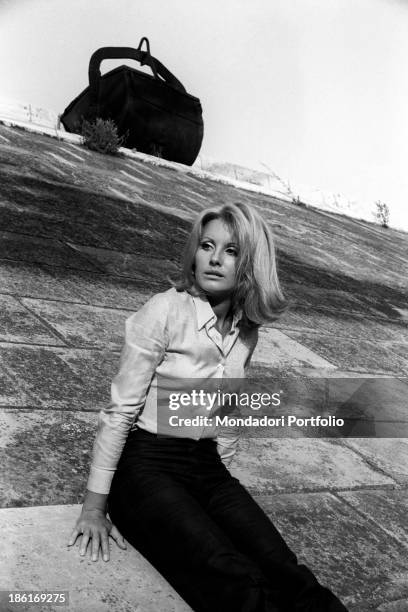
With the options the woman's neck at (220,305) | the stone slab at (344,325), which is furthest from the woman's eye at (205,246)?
the stone slab at (344,325)

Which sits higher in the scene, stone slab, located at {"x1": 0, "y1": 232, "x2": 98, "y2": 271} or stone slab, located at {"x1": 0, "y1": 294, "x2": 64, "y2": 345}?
stone slab, located at {"x1": 0, "y1": 232, "x2": 98, "y2": 271}

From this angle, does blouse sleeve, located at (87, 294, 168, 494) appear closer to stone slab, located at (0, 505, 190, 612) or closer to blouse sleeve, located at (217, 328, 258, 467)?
stone slab, located at (0, 505, 190, 612)

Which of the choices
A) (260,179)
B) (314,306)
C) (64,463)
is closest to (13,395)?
(64,463)

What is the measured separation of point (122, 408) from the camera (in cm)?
211

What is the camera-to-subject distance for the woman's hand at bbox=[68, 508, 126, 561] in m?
1.98

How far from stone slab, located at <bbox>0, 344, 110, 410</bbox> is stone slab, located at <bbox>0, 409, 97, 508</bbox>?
0.09m

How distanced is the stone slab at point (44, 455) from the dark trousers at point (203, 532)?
0.71 ft

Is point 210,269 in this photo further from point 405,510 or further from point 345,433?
point 345,433

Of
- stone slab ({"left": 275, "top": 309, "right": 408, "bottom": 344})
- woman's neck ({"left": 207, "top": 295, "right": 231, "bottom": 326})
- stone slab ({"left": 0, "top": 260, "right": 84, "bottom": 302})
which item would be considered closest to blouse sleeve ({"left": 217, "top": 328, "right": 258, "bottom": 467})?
woman's neck ({"left": 207, "top": 295, "right": 231, "bottom": 326})

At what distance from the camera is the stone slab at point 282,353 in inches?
162

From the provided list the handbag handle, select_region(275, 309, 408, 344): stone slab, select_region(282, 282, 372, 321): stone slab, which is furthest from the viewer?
the handbag handle

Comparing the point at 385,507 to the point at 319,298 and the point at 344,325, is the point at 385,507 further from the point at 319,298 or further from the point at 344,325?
the point at 319,298

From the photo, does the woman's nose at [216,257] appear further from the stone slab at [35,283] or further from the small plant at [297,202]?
the small plant at [297,202]

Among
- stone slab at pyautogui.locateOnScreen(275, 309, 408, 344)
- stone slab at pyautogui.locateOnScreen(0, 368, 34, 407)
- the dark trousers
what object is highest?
stone slab at pyautogui.locateOnScreen(275, 309, 408, 344)
